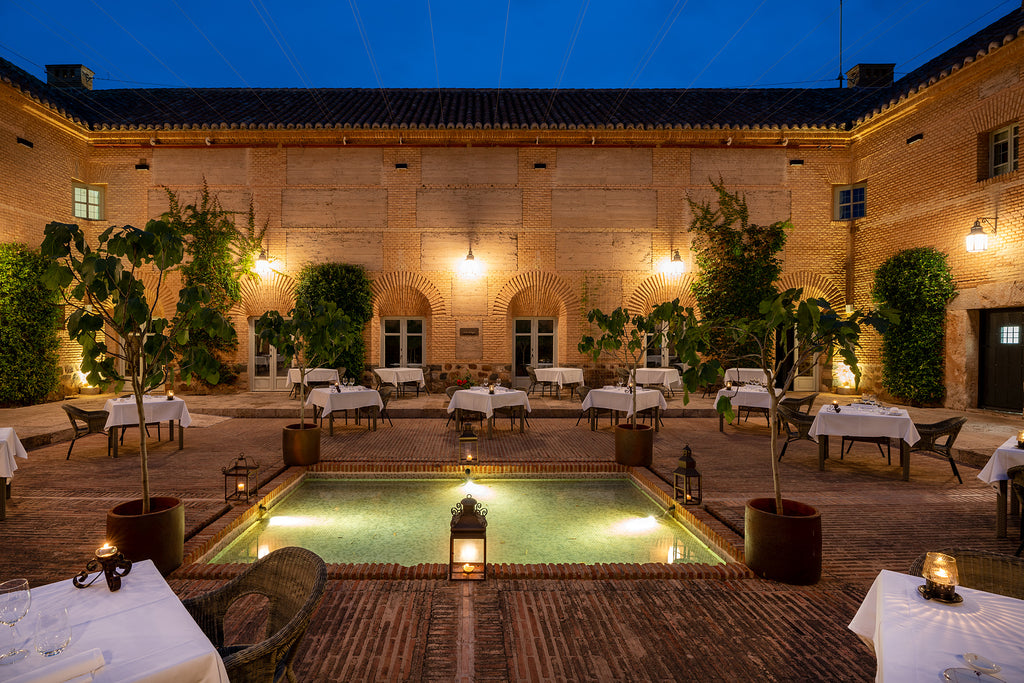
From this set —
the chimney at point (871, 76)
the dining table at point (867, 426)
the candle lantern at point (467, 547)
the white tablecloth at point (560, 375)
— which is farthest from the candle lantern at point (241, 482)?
the chimney at point (871, 76)

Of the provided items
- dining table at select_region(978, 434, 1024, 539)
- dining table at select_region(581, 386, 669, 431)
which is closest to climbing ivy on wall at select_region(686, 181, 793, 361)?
dining table at select_region(581, 386, 669, 431)

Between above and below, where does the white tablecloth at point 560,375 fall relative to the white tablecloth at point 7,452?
above

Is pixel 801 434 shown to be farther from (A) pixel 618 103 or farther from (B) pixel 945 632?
(A) pixel 618 103

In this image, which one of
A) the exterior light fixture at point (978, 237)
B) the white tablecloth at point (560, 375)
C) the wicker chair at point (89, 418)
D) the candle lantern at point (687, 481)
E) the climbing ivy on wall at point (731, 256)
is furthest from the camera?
the climbing ivy on wall at point (731, 256)

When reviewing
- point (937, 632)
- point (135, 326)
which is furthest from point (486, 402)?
point (937, 632)

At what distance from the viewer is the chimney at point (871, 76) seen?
53.0ft

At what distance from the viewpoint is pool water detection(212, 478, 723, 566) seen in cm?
448

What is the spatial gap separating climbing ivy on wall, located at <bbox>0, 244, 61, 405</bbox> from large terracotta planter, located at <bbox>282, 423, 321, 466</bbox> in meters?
8.13

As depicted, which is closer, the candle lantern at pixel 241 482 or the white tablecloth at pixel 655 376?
the candle lantern at pixel 241 482

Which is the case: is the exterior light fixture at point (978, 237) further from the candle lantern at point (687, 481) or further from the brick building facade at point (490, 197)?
the candle lantern at point (687, 481)

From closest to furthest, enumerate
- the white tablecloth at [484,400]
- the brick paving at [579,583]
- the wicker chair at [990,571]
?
1. the wicker chair at [990,571]
2. the brick paving at [579,583]
3. the white tablecloth at [484,400]

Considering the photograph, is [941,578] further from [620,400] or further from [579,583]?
[620,400]

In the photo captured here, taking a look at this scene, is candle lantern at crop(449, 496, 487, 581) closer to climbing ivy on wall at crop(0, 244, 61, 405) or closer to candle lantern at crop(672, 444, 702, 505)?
candle lantern at crop(672, 444, 702, 505)

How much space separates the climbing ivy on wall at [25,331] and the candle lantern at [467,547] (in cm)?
1187
